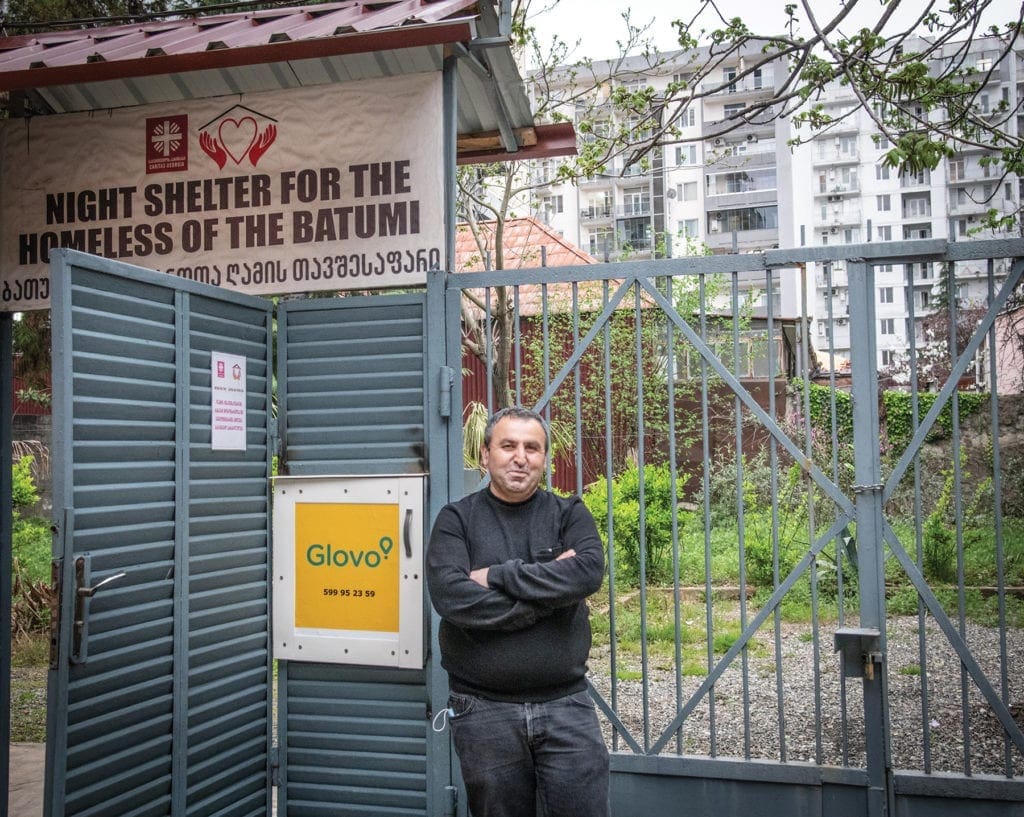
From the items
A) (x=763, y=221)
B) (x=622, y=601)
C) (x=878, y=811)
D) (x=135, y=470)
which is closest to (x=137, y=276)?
(x=135, y=470)

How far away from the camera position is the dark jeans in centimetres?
311

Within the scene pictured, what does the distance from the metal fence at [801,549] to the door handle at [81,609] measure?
1.76m

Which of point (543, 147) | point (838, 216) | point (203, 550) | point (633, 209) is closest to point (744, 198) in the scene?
point (633, 209)

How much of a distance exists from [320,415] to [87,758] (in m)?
1.84

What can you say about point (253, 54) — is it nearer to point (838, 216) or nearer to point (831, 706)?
point (831, 706)

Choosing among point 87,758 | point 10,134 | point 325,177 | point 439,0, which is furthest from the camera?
point 10,134

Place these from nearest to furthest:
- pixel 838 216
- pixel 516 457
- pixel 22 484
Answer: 1. pixel 516 457
2. pixel 22 484
3. pixel 838 216

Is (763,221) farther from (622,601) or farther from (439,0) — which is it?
(439,0)

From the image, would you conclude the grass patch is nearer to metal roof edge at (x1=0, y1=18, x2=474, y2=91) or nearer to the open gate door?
the open gate door

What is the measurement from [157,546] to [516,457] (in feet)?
5.43

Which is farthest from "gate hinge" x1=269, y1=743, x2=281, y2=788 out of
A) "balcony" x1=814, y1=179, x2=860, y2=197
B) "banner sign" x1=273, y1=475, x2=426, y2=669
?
"balcony" x1=814, y1=179, x2=860, y2=197

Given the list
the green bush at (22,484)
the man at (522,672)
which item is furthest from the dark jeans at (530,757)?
the green bush at (22,484)

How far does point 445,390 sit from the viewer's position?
4355 millimetres

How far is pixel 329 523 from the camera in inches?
176
